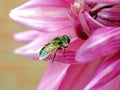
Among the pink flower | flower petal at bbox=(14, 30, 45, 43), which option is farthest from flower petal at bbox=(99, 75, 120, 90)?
flower petal at bbox=(14, 30, 45, 43)

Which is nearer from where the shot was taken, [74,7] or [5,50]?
[74,7]

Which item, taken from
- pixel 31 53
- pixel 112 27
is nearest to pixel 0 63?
pixel 31 53

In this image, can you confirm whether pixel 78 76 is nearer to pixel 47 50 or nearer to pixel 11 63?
→ pixel 47 50

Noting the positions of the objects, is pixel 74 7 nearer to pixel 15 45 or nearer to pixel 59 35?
pixel 59 35

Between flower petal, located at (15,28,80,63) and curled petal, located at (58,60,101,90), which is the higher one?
flower petal, located at (15,28,80,63)

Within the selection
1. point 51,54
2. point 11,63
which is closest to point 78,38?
point 51,54

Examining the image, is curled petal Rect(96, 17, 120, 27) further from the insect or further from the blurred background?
the blurred background

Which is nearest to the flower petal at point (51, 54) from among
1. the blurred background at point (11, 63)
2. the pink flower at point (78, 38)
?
the pink flower at point (78, 38)
